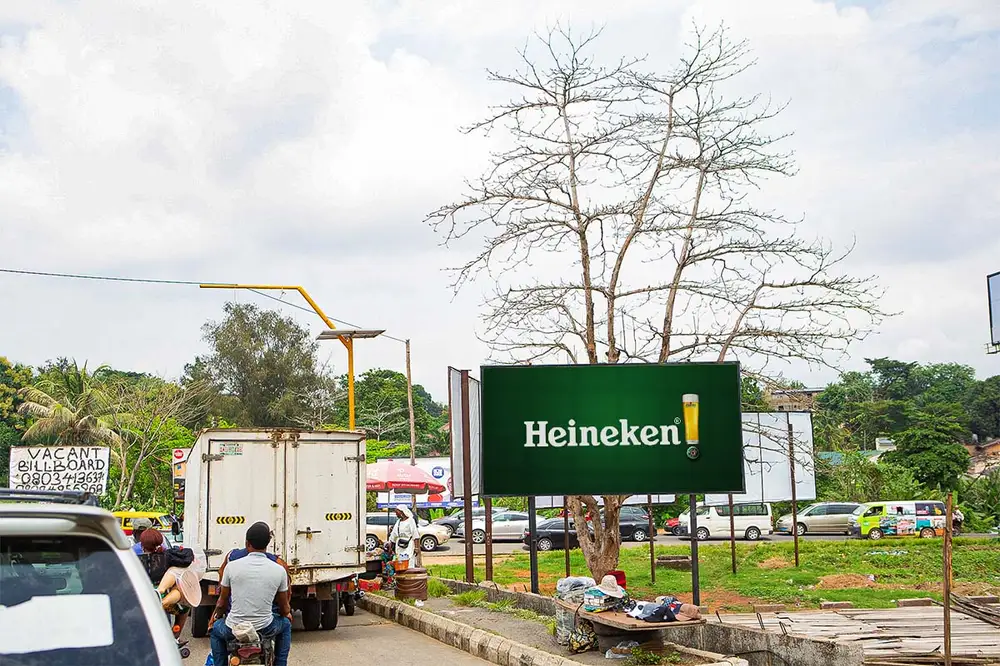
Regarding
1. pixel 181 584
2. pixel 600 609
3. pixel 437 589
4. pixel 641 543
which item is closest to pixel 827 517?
pixel 641 543

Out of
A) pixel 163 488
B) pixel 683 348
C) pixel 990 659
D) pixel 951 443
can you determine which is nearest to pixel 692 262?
pixel 683 348

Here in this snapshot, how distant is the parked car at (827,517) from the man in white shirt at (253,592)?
43.1 metres

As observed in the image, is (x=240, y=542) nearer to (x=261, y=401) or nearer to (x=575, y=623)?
Answer: (x=575, y=623)

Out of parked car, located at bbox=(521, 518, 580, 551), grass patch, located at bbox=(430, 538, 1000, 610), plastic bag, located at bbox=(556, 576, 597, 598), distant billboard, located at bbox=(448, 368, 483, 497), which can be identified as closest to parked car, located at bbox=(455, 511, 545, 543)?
parked car, located at bbox=(521, 518, 580, 551)

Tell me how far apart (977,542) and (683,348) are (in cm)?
2457

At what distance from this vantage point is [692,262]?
20391 millimetres

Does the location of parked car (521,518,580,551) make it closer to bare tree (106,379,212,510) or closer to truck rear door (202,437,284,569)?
bare tree (106,379,212,510)

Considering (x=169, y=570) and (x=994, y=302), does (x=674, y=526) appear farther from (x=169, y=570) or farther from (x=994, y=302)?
(x=169, y=570)

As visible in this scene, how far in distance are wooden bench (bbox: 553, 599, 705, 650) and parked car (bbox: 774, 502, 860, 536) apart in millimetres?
39055

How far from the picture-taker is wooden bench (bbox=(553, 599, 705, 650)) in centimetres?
1062

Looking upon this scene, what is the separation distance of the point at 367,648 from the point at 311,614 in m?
2.41

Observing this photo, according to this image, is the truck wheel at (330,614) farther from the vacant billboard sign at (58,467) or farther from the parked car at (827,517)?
the parked car at (827,517)

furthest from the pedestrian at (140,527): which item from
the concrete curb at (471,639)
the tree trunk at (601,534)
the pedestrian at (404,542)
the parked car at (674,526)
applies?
the parked car at (674,526)

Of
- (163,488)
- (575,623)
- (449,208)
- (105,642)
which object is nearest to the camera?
(105,642)
